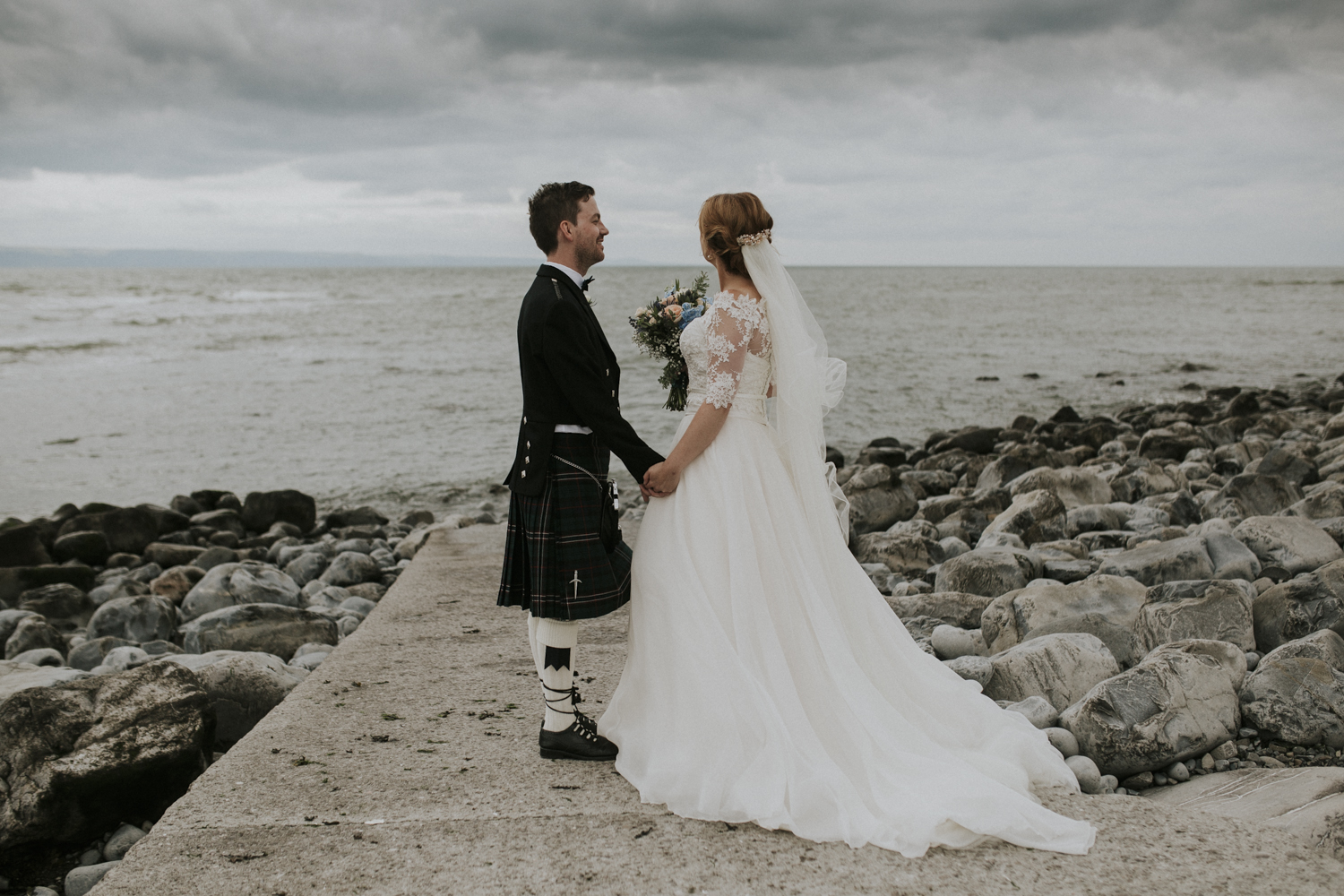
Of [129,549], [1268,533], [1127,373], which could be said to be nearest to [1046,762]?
[1268,533]

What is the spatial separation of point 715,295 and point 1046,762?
219cm

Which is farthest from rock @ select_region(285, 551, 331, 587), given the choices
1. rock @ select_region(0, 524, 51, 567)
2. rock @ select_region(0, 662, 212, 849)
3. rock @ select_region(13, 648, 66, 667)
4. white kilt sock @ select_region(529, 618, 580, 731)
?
white kilt sock @ select_region(529, 618, 580, 731)

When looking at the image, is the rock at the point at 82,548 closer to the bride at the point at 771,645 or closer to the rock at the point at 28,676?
the rock at the point at 28,676

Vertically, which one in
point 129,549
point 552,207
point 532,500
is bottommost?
point 129,549

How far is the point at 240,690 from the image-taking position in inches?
185

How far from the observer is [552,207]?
3.56 m

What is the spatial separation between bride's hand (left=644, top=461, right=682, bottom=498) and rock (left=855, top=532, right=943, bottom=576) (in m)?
4.28

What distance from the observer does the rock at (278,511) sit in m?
11.6

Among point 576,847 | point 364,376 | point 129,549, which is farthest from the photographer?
point 364,376

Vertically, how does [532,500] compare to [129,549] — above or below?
above

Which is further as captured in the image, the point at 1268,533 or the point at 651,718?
the point at 1268,533

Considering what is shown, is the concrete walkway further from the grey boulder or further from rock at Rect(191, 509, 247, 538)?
rock at Rect(191, 509, 247, 538)

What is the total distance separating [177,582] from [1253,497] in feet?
32.8

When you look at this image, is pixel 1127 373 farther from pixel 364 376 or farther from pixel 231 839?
pixel 231 839
